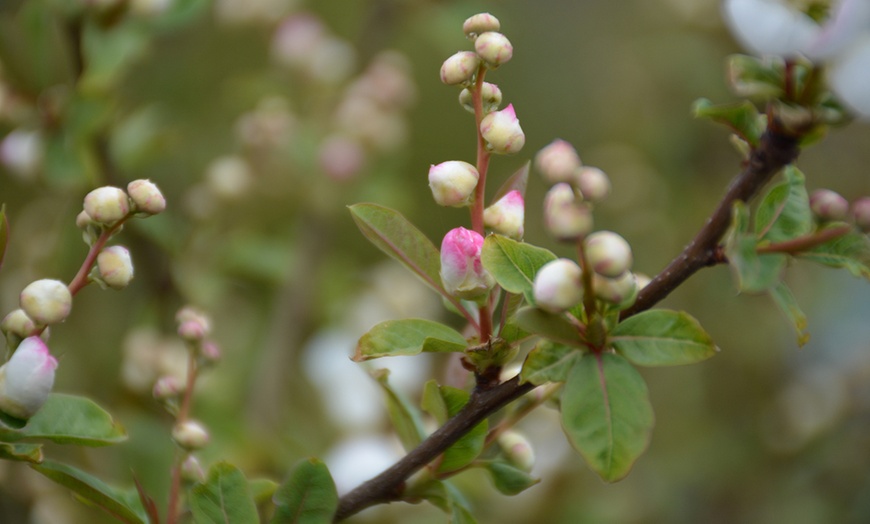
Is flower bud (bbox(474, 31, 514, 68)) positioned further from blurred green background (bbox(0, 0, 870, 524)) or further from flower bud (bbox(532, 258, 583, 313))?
blurred green background (bbox(0, 0, 870, 524))

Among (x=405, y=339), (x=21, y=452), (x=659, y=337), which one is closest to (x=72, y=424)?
(x=21, y=452)

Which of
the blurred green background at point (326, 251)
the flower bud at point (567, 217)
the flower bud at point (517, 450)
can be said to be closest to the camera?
the flower bud at point (567, 217)

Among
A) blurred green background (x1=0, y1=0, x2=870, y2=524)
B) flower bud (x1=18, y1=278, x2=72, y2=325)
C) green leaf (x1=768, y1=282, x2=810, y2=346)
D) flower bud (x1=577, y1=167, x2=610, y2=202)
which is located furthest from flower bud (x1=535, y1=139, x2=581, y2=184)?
blurred green background (x1=0, y1=0, x2=870, y2=524)

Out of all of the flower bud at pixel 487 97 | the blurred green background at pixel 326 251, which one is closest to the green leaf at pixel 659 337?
the flower bud at pixel 487 97

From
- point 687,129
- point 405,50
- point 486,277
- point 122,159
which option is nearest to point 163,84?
point 122,159

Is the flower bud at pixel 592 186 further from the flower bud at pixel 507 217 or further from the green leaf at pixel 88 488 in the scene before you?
the green leaf at pixel 88 488
